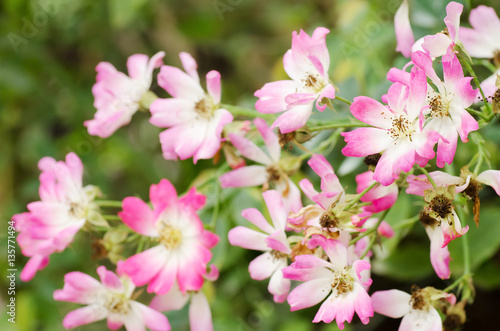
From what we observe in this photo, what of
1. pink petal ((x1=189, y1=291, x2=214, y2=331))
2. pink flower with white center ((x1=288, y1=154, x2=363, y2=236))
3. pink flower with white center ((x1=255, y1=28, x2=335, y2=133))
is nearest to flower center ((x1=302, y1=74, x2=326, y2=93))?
pink flower with white center ((x1=255, y1=28, x2=335, y2=133))

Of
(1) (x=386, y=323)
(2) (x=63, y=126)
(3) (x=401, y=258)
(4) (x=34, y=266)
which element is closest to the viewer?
(4) (x=34, y=266)

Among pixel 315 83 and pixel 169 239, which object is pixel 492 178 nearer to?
pixel 315 83

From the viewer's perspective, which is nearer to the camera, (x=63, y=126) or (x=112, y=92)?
(x=112, y=92)

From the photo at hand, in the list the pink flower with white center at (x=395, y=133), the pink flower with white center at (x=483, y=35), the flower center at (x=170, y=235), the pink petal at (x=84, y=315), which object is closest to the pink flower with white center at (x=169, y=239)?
the flower center at (x=170, y=235)

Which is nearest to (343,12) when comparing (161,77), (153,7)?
(153,7)

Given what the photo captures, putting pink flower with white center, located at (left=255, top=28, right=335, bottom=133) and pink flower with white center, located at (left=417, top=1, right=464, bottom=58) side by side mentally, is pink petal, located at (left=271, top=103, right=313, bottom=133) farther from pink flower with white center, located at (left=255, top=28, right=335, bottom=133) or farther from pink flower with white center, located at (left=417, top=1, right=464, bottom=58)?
pink flower with white center, located at (left=417, top=1, right=464, bottom=58)

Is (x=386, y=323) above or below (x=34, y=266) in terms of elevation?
below

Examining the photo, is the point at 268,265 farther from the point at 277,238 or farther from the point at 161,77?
the point at 161,77
